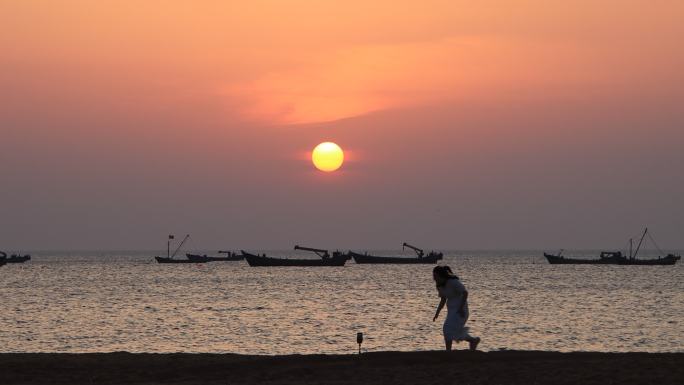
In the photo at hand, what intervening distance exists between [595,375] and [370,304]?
68.9 metres

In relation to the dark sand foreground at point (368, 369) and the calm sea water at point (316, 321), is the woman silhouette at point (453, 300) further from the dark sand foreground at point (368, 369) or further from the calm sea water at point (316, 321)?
the calm sea water at point (316, 321)

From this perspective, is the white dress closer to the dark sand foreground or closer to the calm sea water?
the dark sand foreground

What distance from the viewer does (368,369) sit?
21.0m

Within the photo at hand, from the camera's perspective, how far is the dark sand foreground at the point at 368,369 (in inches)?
761

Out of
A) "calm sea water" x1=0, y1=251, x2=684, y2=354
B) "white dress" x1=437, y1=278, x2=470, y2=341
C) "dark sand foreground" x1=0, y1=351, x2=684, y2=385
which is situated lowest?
"calm sea water" x1=0, y1=251, x2=684, y2=354

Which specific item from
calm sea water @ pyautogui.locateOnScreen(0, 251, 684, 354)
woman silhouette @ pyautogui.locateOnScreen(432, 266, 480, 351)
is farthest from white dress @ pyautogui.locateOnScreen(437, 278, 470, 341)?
calm sea water @ pyautogui.locateOnScreen(0, 251, 684, 354)

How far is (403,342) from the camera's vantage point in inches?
1977

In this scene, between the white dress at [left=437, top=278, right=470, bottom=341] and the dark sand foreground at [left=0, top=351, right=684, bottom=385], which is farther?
the white dress at [left=437, top=278, right=470, bottom=341]

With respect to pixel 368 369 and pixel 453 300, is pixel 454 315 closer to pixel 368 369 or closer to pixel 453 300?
pixel 453 300

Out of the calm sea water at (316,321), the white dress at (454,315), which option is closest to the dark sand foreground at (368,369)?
the white dress at (454,315)

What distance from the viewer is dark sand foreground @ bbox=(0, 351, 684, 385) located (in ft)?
63.4

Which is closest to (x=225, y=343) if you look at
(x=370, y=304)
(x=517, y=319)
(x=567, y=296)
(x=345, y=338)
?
(x=345, y=338)

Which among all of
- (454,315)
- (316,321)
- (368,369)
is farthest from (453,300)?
(316,321)

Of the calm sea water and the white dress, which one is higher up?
the white dress
